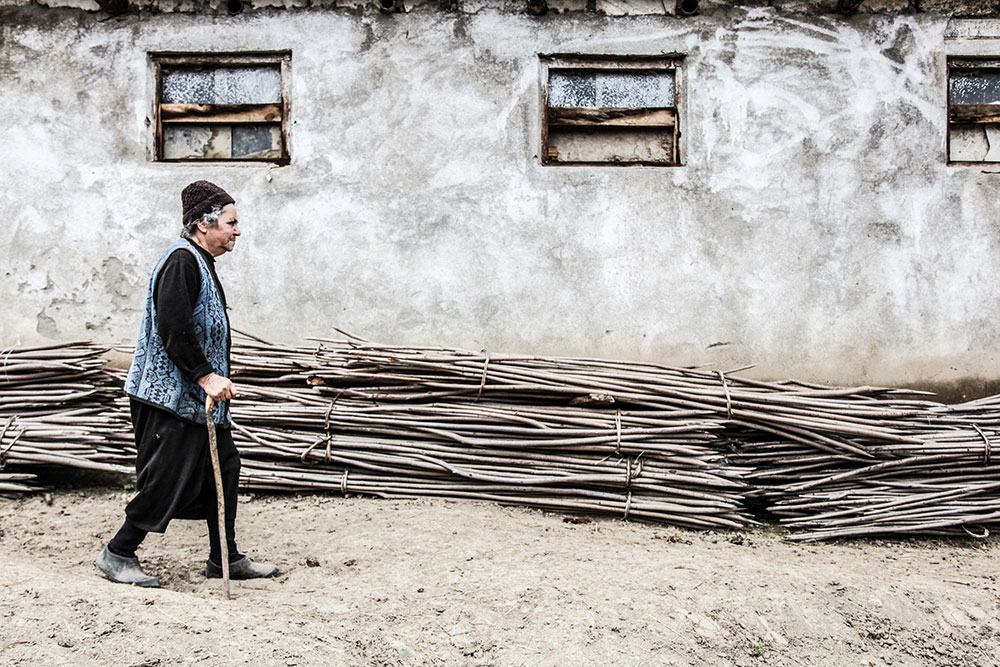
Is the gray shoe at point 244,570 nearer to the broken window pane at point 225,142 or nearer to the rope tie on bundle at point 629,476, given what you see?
the rope tie on bundle at point 629,476

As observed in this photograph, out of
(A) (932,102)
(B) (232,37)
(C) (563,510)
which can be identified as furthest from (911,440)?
(B) (232,37)

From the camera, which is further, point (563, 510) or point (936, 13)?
point (936, 13)

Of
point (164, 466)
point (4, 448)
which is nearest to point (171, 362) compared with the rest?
point (164, 466)

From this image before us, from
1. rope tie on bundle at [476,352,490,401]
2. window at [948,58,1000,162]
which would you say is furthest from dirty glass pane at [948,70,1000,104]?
rope tie on bundle at [476,352,490,401]

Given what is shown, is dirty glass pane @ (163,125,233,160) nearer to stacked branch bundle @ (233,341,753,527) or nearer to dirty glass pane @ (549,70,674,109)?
stacked branch bundle @ (233,341,753,527)

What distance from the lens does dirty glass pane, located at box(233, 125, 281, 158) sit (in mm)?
5398

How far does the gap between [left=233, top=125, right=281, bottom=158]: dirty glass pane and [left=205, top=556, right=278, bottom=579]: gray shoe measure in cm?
268

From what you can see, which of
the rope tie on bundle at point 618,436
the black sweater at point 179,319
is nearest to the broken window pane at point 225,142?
the black sweater at point 179,319

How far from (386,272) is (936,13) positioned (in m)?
3.51

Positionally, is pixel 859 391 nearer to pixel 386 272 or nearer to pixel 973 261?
pixel 973 261

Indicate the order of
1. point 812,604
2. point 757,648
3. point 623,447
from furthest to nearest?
point 623,447 → point 812,604 → point 757,648

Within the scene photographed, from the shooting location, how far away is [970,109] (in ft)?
17.5

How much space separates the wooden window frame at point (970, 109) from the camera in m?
A: 5.35

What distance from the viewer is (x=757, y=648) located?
3156 millimetres
